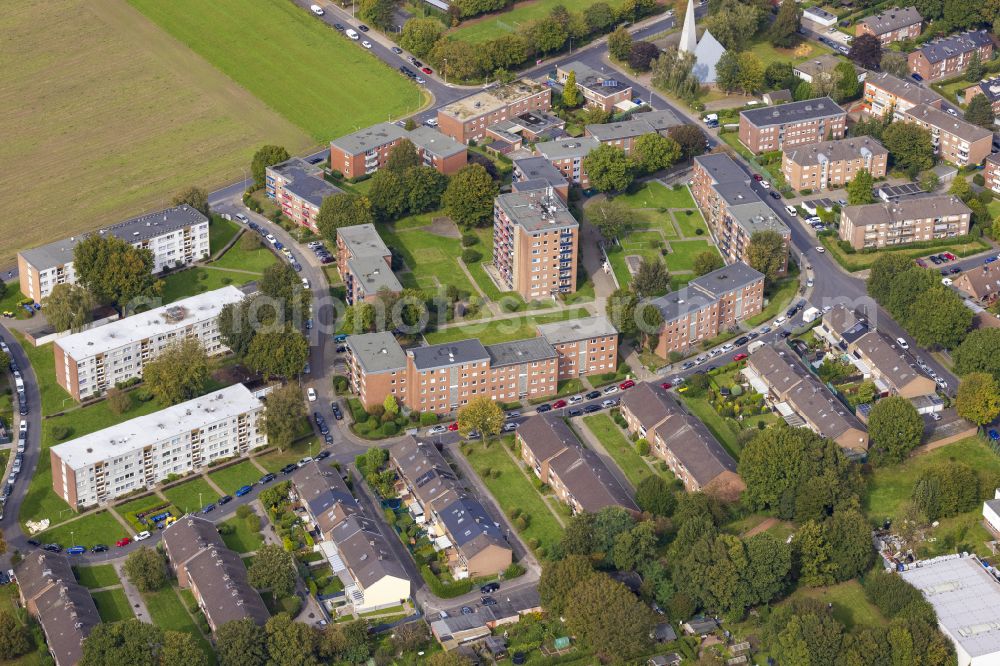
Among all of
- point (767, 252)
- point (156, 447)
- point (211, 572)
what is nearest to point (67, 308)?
point (156, 447)

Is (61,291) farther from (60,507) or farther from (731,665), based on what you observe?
(731,665)

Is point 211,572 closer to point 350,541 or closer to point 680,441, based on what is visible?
point 350,541

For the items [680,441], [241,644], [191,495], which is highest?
[241,644]

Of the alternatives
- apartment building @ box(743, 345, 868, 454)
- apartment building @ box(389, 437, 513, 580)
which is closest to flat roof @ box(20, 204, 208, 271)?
apartment building @ box(389, 437, 513, 580)

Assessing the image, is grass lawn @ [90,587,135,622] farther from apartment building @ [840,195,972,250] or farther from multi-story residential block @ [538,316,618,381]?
apartment building @ [840,195,972,250]

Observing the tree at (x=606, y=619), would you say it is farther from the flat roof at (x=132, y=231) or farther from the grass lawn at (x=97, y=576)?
the flat roof at (x=132, y=231)
